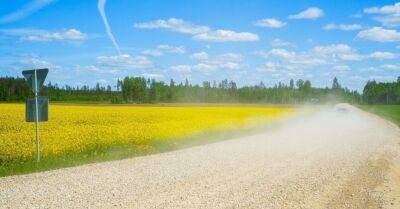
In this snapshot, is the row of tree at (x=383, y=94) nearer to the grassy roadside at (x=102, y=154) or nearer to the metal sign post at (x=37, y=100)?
the grassy roadside at (x=102, y=154)

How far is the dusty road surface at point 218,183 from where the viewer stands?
33.3ft

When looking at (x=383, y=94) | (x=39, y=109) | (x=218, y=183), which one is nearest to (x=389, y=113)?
(x=39, y=109)

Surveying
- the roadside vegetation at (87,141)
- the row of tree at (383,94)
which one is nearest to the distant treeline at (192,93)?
the row of tree at (383,94)

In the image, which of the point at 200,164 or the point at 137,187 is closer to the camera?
the point at 137,187

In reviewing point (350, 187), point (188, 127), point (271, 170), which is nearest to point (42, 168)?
point (271, 170)

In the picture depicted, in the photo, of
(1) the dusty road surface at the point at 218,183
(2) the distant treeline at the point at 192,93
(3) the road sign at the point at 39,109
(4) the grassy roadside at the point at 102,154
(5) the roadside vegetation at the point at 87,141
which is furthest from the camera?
(2) the distant treeline at the point at 192,93

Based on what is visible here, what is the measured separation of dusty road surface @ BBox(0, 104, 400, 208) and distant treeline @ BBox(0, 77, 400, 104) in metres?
89.3

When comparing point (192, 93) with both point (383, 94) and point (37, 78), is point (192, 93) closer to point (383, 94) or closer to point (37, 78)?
point (383, 94)

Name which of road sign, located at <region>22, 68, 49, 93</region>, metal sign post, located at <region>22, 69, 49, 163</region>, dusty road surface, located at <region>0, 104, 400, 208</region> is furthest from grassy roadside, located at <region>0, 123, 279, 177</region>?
road sign, located at <region>22, 68, 49, 93</region>

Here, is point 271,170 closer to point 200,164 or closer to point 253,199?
point 200,164

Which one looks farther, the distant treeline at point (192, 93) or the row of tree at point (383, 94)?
the row of tree at point (383, 94)

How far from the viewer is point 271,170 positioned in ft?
46.5

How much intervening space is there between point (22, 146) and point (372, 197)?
1154 centimetres

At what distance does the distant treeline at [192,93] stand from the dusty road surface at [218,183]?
293 ft
